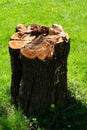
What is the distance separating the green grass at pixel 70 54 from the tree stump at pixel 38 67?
269mm

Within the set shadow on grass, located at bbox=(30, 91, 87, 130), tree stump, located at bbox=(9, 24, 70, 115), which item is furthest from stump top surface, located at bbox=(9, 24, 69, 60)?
shadow on grass, located at bbox=(30, 91, 87, 130)

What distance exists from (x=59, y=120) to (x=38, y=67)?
1.10m

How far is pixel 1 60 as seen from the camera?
8.99m

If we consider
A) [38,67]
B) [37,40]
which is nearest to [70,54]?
[37,40]

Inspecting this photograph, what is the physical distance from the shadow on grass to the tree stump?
0.47ft

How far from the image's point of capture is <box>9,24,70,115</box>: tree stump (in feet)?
19.7

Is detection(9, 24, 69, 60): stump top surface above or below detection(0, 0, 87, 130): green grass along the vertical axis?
above

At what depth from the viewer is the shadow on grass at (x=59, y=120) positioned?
639 cm

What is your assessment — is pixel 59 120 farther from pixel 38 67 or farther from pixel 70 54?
pixel 70 54

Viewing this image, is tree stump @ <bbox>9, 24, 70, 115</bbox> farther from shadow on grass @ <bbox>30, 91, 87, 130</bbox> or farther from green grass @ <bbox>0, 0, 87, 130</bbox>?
green grass @ <bbox>0, 0, 87, 130</bbox>

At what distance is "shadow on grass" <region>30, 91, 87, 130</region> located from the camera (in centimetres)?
639

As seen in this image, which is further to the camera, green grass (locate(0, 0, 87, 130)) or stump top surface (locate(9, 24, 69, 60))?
green grass (locate(0, 0, 87, 130))

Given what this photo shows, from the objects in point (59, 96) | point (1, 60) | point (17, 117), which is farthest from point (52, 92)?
point (1, 60)

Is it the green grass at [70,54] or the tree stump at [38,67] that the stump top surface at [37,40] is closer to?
the tree stump at [38,67]
